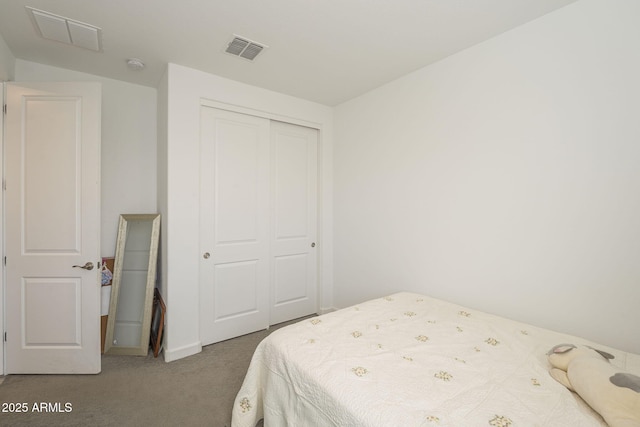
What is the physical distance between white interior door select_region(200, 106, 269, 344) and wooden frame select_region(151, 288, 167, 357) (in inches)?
13.1

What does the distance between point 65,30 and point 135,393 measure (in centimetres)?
257

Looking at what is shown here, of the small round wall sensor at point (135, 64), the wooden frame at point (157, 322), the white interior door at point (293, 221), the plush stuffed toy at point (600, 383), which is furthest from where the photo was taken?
the white interior door at point (293, 221)

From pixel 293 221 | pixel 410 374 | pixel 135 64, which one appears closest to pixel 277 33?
pixel 135 64

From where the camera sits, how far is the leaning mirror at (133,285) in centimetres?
251

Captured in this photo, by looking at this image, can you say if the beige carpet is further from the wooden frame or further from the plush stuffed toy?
the plush stuffed toy

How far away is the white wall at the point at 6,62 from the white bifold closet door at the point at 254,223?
1399 millimetres

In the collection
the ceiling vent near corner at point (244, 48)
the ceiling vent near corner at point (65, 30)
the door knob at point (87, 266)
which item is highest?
the ceiling vent near corner at point (244, 48)

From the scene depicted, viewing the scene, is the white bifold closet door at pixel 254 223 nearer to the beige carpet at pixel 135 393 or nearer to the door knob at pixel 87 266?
the beige carpet at pixel 135 393

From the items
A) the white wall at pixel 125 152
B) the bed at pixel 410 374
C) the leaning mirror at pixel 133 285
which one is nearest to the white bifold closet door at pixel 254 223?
the leaning mirror at pixel 133 285

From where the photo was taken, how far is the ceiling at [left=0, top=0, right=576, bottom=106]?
1.71m

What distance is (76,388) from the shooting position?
1.99m

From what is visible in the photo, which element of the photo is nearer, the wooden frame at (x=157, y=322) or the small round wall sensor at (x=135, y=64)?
the small round wall sensor at (x=135, y=64)

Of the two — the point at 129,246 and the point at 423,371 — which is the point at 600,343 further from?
the point at 129,246

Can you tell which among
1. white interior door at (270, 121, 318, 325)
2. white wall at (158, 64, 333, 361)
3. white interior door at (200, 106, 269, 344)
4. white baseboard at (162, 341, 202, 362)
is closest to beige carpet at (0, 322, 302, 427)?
white baseboard at (162, 341, 202, 362)
